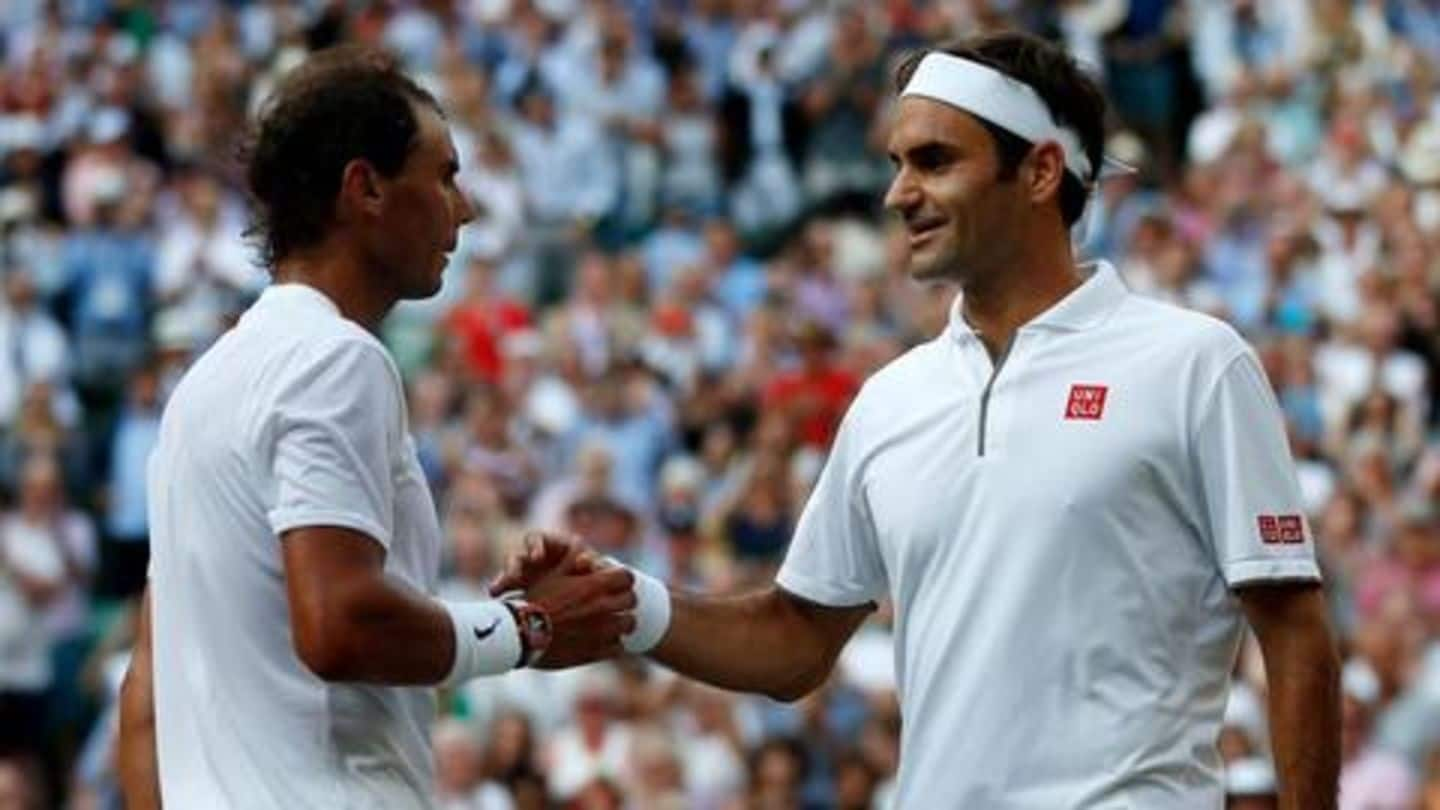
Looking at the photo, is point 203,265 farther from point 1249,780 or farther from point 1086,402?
point 1086,402

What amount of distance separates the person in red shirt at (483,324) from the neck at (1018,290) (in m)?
11.3

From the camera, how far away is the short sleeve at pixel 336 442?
5938 millimetres

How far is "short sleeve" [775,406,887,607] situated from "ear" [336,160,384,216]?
3.65 feet

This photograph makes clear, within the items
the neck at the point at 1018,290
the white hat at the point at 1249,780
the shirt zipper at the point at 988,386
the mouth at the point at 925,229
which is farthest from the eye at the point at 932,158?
the white hat at the point at 1249,780

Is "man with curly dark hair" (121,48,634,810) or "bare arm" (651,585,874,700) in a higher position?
"man with curly dark hair" (121,48,634,810)

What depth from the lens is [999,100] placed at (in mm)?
6805

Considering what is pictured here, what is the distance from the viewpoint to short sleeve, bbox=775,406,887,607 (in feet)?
23.0

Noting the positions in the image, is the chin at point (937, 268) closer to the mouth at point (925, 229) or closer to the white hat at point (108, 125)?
the mouth at point (925, 229)

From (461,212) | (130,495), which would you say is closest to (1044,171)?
(461,212)

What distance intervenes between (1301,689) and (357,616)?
156cm

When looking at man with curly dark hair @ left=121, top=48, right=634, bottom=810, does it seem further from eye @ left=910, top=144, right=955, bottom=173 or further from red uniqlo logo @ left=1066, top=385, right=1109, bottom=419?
red uniqlo logo @ left=1066, top=385, right=1109, bottom=419

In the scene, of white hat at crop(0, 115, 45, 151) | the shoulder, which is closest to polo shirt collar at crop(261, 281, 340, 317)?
the shoulder

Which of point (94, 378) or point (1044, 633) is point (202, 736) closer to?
point (1044, 633)

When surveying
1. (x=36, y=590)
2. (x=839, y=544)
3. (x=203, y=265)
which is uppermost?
(x=839, y=544)
